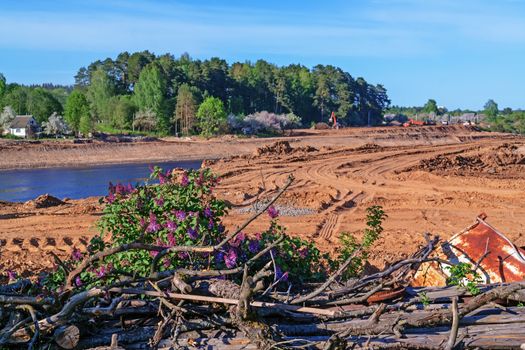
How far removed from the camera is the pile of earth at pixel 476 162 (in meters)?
28.3

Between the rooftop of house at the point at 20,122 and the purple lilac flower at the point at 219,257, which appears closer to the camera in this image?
the purple lilac flower at the point at 219,257

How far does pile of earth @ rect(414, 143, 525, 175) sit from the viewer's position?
92.9 ft

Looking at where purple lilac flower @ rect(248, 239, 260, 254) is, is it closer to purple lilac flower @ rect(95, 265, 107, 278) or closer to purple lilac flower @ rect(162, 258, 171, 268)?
purple lilac flower @ rect(162, 258, 171, 268)

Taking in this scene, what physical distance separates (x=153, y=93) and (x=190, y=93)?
6004 mm

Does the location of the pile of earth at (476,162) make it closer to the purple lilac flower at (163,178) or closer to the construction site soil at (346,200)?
the construction site soil at (346,200)

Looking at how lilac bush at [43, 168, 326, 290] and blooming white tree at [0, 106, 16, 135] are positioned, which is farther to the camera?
blooming white tree at [0, 106, 16, 135]

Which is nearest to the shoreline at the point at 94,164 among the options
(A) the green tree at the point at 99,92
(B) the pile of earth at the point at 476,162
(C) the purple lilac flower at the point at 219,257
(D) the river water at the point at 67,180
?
(D) the river water at the point at 67,180

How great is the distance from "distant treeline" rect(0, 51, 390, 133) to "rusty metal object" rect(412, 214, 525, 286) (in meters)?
53.0

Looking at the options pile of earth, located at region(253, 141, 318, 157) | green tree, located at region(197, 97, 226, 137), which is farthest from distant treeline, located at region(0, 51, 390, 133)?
pile of earth, located at region(253, 141, 318, 157)

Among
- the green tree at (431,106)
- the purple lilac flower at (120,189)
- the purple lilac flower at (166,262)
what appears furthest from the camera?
the green tree at (431,106)

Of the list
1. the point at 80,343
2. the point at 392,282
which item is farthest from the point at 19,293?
the point at 392,282

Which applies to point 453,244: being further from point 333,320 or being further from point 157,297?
point 157,297

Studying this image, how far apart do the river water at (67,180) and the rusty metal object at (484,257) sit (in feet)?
63.6

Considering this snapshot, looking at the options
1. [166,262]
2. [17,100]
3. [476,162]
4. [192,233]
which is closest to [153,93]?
[17,100]
